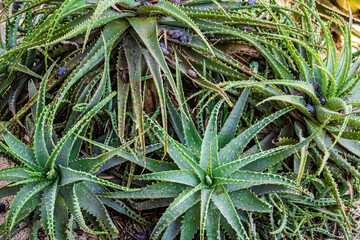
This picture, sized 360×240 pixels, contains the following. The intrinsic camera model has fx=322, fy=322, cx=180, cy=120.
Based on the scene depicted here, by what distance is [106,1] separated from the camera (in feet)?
4.17

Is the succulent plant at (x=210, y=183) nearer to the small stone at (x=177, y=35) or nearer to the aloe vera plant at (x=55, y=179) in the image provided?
the aloe vera plant at (x=55, y=179)

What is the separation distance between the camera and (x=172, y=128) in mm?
1747

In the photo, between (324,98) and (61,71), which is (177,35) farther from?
(324,98)

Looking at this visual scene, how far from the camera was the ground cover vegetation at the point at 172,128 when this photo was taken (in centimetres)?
145

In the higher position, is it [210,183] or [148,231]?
[210,183]

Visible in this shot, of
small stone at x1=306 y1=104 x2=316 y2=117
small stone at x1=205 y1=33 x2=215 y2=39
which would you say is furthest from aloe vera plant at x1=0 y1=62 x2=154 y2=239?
small stone at x1=306 y1=104 x2=316 y2=117

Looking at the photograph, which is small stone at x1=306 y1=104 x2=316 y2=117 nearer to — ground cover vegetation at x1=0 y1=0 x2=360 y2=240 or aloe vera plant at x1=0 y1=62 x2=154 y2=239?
ground cover vegetation at x1=0 y1=0 x2=360 y2=240

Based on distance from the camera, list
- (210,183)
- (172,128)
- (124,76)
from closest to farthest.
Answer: (210,183)
(124,76)
(172,128)

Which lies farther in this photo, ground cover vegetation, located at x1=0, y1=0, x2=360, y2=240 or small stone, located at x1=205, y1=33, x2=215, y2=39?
small stone, located at x1=205, y1=33, x2=215, y2=39

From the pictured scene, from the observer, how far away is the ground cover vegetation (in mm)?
1453

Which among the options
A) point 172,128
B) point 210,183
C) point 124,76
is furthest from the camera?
point 172,128

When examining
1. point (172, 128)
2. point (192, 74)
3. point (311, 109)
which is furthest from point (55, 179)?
point (311, 109)

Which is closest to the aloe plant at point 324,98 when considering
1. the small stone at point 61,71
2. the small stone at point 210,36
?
the small stone at point 210,36

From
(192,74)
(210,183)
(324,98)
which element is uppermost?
(192,74)
